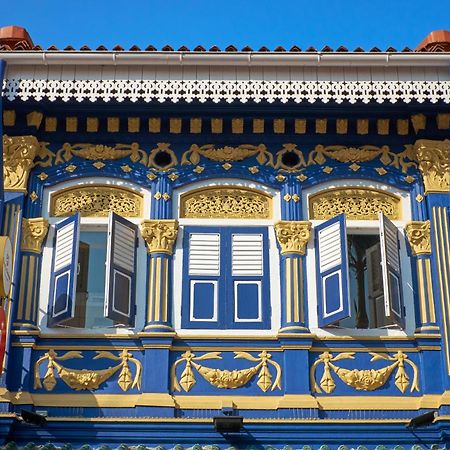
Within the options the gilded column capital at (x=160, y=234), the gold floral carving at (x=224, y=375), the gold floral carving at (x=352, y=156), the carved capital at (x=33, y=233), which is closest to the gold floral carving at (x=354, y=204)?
the gold floral carving at (x=352, y=156)

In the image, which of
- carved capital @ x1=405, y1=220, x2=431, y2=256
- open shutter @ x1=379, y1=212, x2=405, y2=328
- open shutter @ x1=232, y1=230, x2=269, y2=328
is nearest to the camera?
open shutter @ x1=379, y1=212, x2=405, y2=328

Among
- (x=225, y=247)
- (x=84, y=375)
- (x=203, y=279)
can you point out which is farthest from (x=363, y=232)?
(x=84, y=375)

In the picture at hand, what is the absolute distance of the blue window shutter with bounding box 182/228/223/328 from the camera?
41.7 feet

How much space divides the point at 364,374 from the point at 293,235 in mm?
1939

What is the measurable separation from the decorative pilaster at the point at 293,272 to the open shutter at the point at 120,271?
71.8 inches

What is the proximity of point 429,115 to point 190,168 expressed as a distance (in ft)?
10.4

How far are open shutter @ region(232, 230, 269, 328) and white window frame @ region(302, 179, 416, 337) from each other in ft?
1.86

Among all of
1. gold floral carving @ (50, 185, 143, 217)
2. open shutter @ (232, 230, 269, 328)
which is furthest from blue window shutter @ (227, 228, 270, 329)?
gold floral carving @ (50, 185, 143, 217)

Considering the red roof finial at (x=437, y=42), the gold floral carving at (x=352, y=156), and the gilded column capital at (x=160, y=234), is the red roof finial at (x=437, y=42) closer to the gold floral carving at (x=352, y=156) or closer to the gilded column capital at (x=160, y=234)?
the gold floral carving at (x=352, y=156)

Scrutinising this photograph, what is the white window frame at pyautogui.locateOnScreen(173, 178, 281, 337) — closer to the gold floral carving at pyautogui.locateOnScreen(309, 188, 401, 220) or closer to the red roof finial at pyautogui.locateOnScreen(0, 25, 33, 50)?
the gold floral carving at pyautogui.locateOnScreen(309, 188, 401, 220)

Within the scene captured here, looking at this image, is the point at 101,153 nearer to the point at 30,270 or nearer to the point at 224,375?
the point at 30,270

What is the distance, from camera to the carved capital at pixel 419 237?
13078 millimetres

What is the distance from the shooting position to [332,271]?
41.7 ft

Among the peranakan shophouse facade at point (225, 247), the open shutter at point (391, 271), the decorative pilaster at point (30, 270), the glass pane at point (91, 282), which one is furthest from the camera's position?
the glass pane at point (91, 282)
